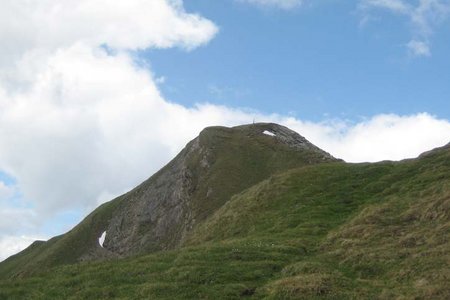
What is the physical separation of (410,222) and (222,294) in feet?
51.9

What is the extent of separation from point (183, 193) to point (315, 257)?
53495 millimetres

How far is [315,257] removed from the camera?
105ft

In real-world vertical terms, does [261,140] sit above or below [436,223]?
above

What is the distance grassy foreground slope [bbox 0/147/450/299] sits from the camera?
84.7 feet

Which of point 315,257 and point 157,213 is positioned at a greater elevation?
point 157,213

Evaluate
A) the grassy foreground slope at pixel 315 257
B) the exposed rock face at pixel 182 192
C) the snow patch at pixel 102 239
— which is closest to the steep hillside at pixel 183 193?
the exposed rock face at pixel 182 192

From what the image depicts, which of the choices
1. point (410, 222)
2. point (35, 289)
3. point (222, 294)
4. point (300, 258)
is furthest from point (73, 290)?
point (410, 222)

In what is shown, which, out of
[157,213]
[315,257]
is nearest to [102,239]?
[157,213]

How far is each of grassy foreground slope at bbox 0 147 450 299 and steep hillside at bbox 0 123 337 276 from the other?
29.5 metres

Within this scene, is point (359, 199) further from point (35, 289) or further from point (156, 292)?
point (35, 289)

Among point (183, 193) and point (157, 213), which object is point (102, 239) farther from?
point (183, 193)

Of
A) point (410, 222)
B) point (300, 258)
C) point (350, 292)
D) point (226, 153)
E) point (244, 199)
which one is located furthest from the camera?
point (226, 153)

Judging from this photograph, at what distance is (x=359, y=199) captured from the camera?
4556 cm

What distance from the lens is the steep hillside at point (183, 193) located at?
79.0 m
